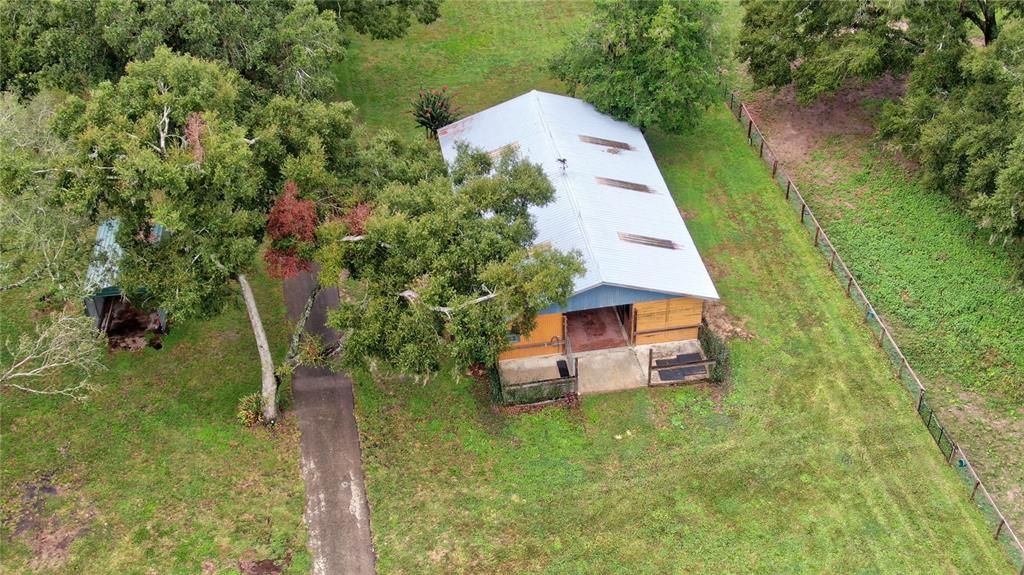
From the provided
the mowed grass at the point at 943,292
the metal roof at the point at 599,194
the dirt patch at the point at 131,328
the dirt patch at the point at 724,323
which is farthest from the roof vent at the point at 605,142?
the dirt patch at the point at 131,328

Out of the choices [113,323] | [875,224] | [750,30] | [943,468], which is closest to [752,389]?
[943,468]

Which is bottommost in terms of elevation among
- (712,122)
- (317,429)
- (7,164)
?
(317,429)

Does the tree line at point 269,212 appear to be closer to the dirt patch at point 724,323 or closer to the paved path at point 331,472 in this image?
the paved path at point 331,472

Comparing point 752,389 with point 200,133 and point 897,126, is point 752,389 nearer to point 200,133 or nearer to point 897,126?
point 897,126

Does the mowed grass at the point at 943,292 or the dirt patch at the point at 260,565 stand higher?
the mowed grass at the point at 943,292

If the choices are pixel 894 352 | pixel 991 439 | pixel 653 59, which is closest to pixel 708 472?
pixel 894 352

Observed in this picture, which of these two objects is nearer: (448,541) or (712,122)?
(448,541)

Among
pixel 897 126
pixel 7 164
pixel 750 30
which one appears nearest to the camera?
pixel 7 164
